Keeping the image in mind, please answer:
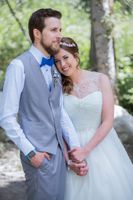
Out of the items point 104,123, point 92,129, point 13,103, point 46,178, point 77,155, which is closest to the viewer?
point 13,103

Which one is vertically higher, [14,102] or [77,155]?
[14,102]

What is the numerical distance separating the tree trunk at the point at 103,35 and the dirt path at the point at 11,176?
1.21 m

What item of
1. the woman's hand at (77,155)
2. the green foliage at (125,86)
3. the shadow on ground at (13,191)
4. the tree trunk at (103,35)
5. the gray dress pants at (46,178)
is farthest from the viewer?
the green foliage at (125,86)

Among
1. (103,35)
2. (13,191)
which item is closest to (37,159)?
(13,191)

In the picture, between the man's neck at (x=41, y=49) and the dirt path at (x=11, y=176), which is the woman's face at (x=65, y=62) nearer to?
the man's neck at (x=41, y=49)

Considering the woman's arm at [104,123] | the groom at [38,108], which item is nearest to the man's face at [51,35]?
the groom at [38,108]

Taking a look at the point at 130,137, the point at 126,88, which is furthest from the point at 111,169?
the point at 126,88

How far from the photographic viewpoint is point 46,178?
133 inches

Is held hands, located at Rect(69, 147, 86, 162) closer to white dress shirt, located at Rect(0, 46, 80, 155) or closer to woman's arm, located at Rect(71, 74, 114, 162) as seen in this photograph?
woman's arm, located at Rect(71, 74, 114, 162)

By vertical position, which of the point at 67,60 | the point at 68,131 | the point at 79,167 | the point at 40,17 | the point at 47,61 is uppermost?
the point at 40,17

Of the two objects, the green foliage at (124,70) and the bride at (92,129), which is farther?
the green foliage at (124,70)

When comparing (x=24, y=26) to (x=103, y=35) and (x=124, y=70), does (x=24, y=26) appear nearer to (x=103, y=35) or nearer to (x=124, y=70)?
(x=124, y=70)

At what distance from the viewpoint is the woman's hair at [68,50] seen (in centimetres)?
364

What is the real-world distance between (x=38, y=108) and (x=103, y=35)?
408cm
